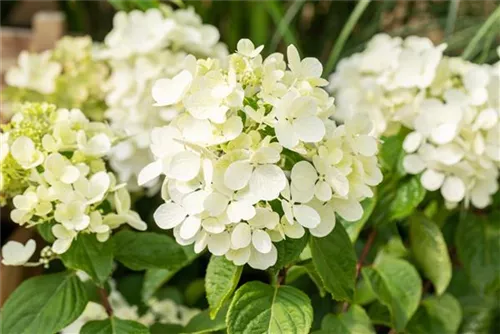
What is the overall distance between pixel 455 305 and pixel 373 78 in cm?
33

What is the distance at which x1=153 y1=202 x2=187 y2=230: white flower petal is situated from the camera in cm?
68

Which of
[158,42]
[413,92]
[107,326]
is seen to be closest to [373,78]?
[413,92]

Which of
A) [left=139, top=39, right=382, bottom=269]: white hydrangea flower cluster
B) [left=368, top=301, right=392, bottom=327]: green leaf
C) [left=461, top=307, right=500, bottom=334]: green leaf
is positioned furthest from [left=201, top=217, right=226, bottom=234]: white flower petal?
[left=461, top=307, right=500, bottom=334]: green leaf

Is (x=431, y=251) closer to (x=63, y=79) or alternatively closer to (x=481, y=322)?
(x=481, y=322)

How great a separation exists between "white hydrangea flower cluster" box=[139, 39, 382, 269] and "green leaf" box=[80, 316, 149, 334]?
12cm

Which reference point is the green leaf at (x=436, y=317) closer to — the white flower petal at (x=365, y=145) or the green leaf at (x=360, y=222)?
the green leaf at (x=360, y=222)

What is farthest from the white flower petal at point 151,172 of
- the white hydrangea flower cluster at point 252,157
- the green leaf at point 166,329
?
the green leaf at point 166,329

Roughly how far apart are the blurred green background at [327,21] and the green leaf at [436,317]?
473 millimetres

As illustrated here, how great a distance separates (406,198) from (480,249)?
0.14 m

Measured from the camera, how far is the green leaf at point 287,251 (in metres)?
0.70

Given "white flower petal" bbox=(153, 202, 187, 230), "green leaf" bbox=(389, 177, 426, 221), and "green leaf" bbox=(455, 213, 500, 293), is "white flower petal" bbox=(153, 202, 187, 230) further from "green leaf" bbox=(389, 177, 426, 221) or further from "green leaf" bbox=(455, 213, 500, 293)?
"green leaf" bbox=(455, 213, 500, 293)

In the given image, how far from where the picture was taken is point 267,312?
0.70 metres

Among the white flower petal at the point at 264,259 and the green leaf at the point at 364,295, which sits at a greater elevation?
the white flower petal at the point at 264,259

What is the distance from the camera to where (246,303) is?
701 millimetres
